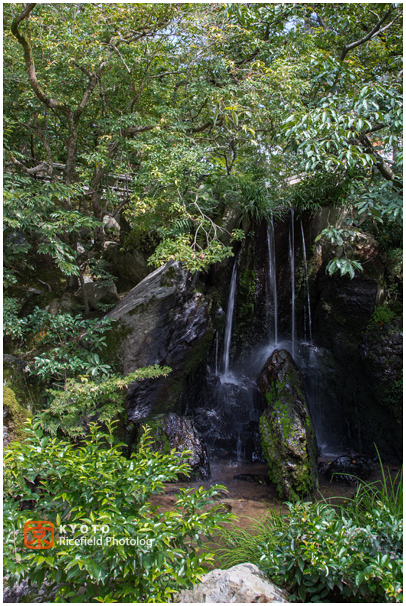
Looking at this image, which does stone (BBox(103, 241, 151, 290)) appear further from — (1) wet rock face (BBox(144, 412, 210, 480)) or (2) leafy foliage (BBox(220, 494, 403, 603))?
(2) leafy foliage (BBox(220, 494, 403, 603))

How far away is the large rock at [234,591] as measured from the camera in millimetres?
2500

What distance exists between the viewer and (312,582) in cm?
261

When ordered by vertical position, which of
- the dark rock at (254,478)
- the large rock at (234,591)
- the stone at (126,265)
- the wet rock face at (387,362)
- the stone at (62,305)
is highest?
the stone at (126,265)

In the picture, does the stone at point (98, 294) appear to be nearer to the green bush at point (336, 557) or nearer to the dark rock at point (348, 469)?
the dark rock at point (348, 469)

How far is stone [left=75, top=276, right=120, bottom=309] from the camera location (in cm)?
733

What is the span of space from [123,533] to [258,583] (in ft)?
3.96

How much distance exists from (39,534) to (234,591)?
53.8 inches

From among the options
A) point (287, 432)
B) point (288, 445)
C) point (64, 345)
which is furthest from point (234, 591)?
point (64, 345)

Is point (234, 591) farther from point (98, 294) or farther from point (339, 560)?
point (98, 294)

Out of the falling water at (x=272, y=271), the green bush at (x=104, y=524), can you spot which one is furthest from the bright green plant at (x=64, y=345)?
the falling water at (x=272, y=271)

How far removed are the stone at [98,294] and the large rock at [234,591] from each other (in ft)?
17.9

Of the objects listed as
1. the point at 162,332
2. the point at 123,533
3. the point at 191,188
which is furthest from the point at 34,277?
the point at 123,533

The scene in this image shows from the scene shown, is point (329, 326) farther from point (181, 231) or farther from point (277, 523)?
point (277, 523)

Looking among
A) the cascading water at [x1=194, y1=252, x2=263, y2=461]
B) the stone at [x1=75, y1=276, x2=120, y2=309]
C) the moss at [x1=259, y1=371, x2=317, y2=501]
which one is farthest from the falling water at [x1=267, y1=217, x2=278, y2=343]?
the stone at [x1=75, y1=276, x2=120, y2=309]
